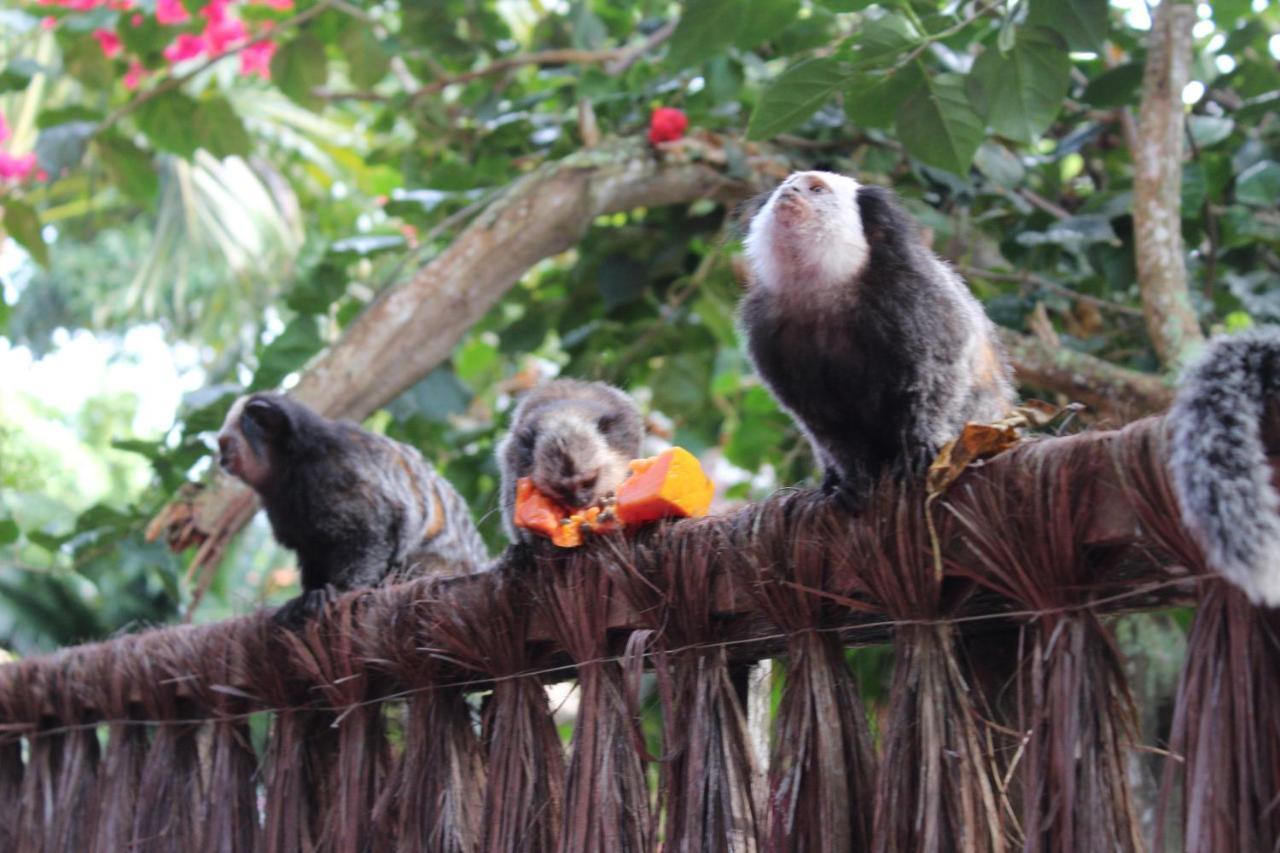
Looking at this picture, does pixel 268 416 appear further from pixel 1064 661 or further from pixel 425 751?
pixel 1064 661

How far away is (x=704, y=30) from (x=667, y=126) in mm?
1039

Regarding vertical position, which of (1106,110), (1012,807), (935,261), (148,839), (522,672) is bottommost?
(148,839)

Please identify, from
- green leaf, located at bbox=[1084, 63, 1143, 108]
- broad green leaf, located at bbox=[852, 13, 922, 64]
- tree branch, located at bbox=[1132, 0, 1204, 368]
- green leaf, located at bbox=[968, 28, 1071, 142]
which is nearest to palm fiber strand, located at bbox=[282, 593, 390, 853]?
broad green leaf, located at bbox=[852, 13, 922, 64]

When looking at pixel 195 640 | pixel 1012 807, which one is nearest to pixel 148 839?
pixel 195 640

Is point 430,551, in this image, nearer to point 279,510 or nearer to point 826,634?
point 279,510

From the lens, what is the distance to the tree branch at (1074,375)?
11.2ft

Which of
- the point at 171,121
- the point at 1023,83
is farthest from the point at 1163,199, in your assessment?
the point at 171,121

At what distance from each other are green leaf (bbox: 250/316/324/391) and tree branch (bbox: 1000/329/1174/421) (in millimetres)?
2385

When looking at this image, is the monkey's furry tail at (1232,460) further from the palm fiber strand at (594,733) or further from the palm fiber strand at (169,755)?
the palm fiber strand at (169,755)

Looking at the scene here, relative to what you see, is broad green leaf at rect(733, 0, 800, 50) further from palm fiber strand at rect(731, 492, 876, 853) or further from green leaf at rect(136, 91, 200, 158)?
green leaf at rect(136, 91, 200, 158)

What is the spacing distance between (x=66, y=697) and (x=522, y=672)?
1.77 m

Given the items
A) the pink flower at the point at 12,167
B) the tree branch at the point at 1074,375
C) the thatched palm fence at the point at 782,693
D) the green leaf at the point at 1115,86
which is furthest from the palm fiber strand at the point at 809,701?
the pink flower at the point at 12,167

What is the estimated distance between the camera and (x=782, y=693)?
2053 mm

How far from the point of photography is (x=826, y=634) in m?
2.01
